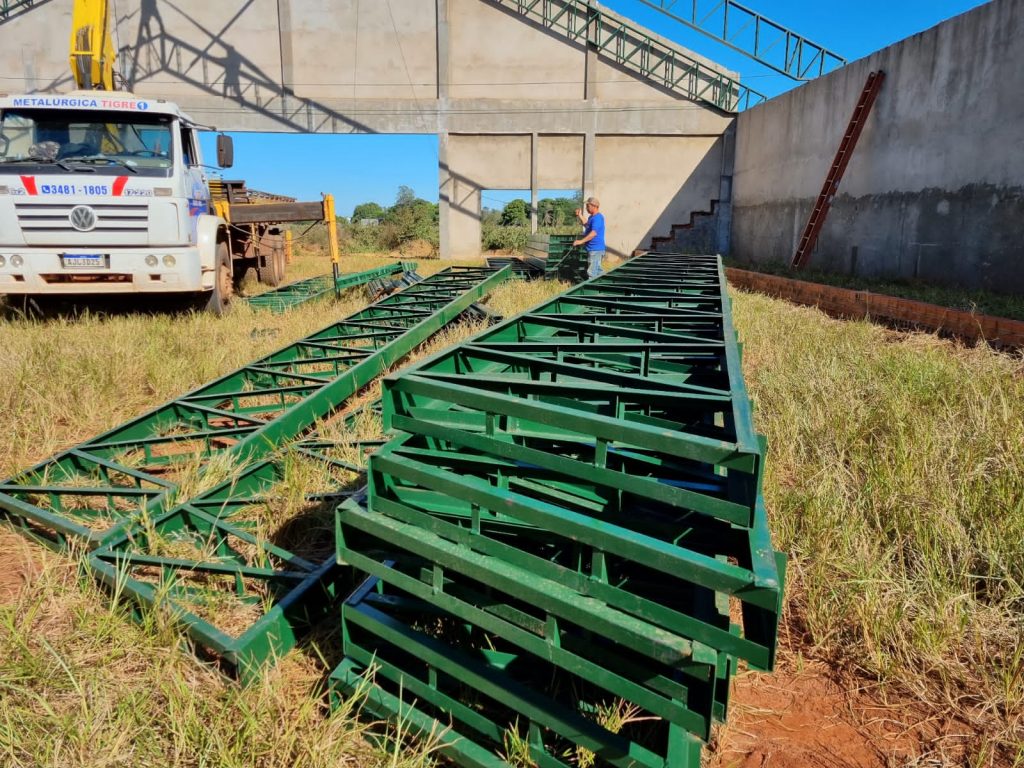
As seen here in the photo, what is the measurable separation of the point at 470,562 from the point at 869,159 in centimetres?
1209

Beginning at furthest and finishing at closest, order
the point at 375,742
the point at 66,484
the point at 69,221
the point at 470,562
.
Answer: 1. the point at 69,221
2. the point at 66,484
3. the point at 375,742
4. the point at 470,562

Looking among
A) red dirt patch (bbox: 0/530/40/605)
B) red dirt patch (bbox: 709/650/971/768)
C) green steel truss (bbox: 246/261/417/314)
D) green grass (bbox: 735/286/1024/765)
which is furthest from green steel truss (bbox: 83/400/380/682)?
green steel truss (bbox: 246/261/417/314)

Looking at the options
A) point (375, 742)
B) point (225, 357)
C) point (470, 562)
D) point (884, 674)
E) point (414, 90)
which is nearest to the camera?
point (470, 562)

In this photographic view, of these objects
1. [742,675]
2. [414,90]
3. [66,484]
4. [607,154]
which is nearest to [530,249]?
[607,154]

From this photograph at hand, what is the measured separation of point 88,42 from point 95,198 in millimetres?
4080

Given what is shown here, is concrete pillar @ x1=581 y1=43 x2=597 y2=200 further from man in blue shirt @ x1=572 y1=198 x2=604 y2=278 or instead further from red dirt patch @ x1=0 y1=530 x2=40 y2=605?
red dirt patch @ x1=0 y1=530 x2=40 y2=605

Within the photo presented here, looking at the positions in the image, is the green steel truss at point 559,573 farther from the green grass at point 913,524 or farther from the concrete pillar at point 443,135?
the concrete pillar at point 443,135

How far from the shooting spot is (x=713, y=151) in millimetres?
18578

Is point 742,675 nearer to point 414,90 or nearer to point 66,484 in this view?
point 66,484

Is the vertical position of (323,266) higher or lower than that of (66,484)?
higher

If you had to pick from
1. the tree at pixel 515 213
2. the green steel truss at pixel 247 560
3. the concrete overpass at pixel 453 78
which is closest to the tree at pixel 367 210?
the tree at pixel 515 213

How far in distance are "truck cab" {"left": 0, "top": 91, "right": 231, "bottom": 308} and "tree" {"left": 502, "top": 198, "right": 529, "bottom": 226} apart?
3214 cm

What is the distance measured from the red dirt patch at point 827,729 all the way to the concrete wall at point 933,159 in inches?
319

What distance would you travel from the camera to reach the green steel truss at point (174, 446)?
10.2ft
